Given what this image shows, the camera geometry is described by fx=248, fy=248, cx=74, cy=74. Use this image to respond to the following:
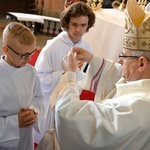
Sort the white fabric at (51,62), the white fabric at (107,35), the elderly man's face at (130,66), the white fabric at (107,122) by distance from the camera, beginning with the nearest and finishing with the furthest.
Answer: the white fabric at (107,122)
the elderly man's face at (130,66)
the white fabric at (51,62)
the white fabric at (107,35)

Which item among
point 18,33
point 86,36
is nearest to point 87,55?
point 18,33

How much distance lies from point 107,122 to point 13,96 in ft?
2.26

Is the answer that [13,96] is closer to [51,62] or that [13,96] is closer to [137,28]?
[51,62]

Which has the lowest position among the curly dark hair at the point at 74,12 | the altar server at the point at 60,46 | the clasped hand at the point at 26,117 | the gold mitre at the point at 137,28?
the clasped hand at the point at 26,117

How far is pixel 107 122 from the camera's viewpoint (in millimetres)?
1030

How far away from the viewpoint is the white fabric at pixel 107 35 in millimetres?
3153

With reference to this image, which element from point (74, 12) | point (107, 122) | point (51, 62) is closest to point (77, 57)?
point (51, 62)

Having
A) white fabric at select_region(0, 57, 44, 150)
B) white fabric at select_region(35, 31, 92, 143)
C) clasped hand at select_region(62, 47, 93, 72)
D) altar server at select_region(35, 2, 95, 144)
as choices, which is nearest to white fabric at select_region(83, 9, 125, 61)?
altar server at select_region(35, 2, 95, 144)

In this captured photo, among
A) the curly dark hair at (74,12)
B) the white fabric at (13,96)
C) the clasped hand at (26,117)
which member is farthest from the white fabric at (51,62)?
the clasped hand at (26,117)

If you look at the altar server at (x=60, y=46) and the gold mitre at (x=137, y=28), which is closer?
the gold mitre at (x=137, y=28)

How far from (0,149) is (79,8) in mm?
1281

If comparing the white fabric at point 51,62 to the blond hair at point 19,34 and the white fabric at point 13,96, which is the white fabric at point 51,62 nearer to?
the white fabric at point 13,96

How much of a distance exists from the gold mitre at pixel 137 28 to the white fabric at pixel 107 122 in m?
0.18

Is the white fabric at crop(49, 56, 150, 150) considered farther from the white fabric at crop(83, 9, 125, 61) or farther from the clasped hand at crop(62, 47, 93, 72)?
the white fabric at crop(83, 9, 125, 61)
